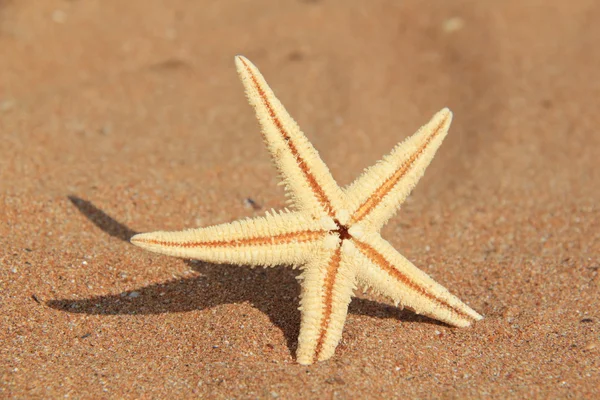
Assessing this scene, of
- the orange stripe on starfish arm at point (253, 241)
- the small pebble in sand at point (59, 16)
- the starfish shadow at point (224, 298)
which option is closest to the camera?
the orange stripe on starfish arm at point (253, 241)

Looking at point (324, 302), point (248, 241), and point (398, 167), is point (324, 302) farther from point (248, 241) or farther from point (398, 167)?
point (398, 167)

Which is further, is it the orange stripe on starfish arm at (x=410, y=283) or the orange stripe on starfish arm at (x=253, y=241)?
the orange stripe on starfish arm at (x=410, y=283)

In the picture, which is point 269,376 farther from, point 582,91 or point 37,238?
point 582,91

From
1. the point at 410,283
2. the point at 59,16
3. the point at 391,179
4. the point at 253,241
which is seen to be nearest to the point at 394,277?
the point at 410,283

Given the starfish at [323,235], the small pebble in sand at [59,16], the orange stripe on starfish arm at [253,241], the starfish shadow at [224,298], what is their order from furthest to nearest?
the small pebble in sand at [59,16], the starfish shadow at [224,298], the starfish at [323,235], the orange stripe on starfish arm at [253,241]

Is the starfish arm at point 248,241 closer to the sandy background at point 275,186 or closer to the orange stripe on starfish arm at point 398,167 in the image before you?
the orange stripe on starfish arm at point 398,167

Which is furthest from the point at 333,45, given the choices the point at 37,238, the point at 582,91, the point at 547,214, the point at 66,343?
the point at 66,343

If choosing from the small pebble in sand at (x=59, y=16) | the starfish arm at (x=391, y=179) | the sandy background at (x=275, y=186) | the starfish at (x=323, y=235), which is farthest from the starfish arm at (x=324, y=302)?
the small pebble in sand at (x=59, y=16)
